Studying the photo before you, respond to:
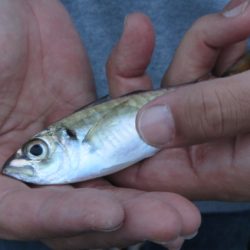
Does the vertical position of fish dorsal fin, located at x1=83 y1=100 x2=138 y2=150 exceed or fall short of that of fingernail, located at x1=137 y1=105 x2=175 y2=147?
it falls short

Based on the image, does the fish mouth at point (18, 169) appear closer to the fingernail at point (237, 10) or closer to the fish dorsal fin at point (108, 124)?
the fish dorsal fin at point (108, 124)

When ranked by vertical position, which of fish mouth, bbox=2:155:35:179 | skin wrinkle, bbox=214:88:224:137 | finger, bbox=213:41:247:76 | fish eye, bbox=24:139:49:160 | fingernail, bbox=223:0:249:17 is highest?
fingernail, bbox=223:0:249:17

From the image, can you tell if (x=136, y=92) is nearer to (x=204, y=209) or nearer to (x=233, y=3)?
(x=233, y=3)

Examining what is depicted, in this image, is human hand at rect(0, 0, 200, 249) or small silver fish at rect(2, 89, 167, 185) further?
small silver fish at rect(2, 89, 167, 185)

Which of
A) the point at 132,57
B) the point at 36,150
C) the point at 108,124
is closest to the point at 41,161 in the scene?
the point at 36,150

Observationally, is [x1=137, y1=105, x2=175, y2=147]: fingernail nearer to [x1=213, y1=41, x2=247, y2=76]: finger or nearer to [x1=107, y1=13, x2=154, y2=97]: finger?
[x1=107, y1=13, x2=154, y2=97]: finger

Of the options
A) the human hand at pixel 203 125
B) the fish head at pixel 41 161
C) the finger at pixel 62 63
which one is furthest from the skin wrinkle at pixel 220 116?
the finger at pixel 62 63

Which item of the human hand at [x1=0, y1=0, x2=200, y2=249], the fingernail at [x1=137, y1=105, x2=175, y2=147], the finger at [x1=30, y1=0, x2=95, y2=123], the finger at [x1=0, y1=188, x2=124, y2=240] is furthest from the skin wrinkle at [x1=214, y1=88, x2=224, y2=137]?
the finger at [x1=30, y1=0, x2=95, y2=123]

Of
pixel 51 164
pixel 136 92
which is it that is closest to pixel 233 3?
pixel 136 92
